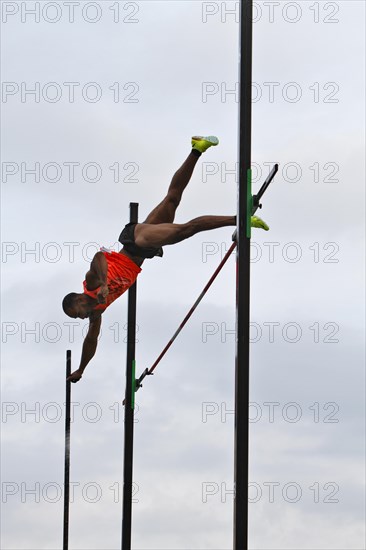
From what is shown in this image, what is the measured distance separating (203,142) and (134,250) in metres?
1.49

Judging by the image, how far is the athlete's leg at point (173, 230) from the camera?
9.70 m

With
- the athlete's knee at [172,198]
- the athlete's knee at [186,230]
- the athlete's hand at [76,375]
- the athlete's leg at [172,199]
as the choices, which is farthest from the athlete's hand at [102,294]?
the athlete's hand at [76,375]

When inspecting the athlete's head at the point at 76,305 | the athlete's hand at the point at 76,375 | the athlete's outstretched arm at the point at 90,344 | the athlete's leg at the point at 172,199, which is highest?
the athlete's leg at the point at 172,199

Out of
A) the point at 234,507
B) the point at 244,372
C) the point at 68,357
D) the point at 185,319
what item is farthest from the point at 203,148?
the point at 68,357

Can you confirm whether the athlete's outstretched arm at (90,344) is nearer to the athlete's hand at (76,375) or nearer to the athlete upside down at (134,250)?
the athlete's hand at (76,375)

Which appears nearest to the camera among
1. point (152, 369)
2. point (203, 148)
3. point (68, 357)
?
point (203, 148)

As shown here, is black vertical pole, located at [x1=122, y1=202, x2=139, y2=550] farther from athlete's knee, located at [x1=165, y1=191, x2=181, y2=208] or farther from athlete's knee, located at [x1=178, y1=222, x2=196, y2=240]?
athlete's knee, located at [x1=178, y1=222, x2=196, y2=240]

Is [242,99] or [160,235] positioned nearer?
[242,99]

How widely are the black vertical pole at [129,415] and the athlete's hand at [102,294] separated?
2096mm

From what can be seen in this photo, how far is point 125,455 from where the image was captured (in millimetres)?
13117

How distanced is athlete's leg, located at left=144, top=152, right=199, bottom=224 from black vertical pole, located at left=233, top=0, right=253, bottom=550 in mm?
2480

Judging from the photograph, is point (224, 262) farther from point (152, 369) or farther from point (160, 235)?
point (152, 369)

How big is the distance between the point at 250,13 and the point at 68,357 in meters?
8.44

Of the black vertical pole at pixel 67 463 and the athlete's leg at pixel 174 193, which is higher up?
the athlete's leg at pixel 174 193
